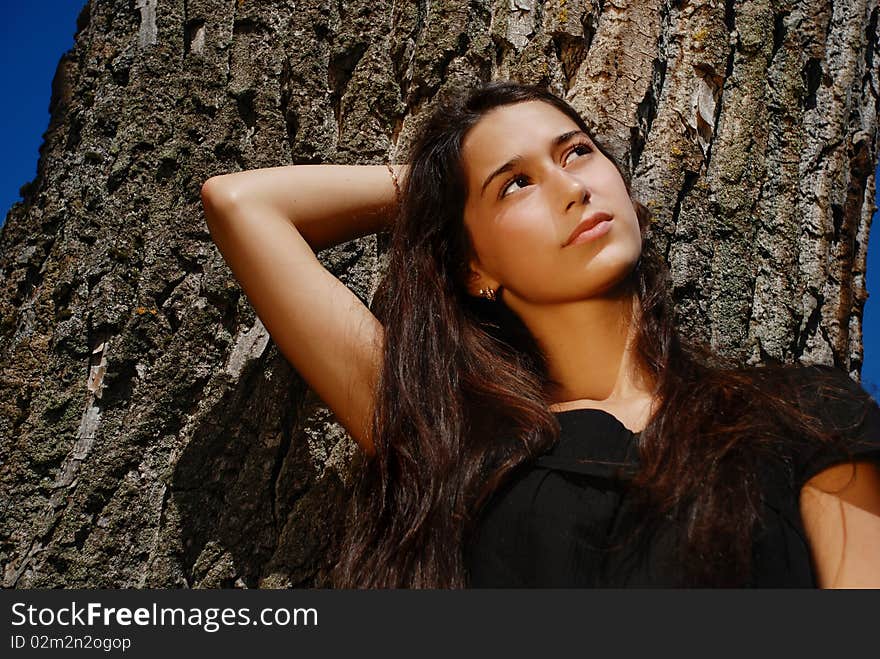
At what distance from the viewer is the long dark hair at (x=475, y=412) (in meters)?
1.60

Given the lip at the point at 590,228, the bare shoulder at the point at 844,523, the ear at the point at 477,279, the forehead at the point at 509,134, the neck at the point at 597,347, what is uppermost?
the forehead at the point at 509,134

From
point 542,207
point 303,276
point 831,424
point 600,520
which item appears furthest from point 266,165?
point 831,424

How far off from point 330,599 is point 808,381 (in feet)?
3.38

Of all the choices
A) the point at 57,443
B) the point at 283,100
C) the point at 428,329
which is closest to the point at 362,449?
the point at 428,329

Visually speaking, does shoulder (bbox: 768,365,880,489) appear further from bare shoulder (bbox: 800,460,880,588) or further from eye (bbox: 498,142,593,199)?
eye (bbox: 498,142,593,199)

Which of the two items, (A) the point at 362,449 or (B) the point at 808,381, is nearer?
(B) the point at 808,381

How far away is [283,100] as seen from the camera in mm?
2225

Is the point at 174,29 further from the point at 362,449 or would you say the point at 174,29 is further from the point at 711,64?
the point at 711,64

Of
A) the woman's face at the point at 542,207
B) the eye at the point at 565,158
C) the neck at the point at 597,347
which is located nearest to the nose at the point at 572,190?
the woman's face at the point at 542,207

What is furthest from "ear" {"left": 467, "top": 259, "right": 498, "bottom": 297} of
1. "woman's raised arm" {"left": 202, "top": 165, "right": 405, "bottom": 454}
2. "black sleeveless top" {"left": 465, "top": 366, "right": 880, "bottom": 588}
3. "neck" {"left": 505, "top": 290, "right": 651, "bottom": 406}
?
"black sleeveless top" {"left": 465, "top": 366, "right": 880, "bottom": 588}

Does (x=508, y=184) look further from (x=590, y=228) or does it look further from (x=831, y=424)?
(x=831, y=424)

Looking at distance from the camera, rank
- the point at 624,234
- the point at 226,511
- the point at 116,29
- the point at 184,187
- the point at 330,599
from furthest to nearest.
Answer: the point at 116,29, the point at 184,187, the point at 226,511, the point at 624,234, the point at 330,599

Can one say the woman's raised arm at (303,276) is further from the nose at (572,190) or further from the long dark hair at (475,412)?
the nose at (572,190)

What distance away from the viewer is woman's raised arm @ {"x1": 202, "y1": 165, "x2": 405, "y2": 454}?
1.85 meters
